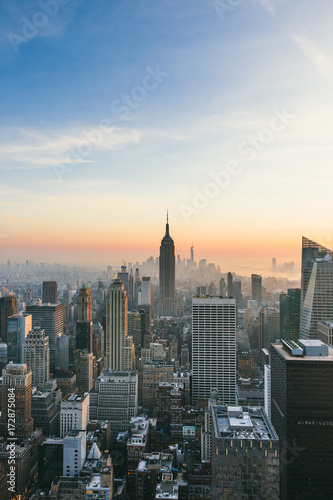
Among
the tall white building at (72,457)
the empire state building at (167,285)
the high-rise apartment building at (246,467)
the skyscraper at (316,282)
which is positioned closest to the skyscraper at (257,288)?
the skyscraper at (316,282)

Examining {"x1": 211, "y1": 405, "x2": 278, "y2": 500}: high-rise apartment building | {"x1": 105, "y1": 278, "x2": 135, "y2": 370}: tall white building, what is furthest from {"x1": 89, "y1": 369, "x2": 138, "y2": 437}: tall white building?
{"x1": 211, "y1": 405, "x2": 278, "y2": 500}: high-rise apartment building

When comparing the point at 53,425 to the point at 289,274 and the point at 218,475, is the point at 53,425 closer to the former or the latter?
the point at 218,475

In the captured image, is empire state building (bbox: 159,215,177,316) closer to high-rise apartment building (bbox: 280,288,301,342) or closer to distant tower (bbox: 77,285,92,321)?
distant tower (bbox: 77,285,92,321)

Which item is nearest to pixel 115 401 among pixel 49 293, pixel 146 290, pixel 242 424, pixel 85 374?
pixel 85 374

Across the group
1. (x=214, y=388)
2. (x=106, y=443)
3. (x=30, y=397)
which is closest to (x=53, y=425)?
(x=30, y=397)

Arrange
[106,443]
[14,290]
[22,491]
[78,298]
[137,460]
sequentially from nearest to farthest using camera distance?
[22,491]
[137,460]
[106,443]
[14,290]
[78,298]
